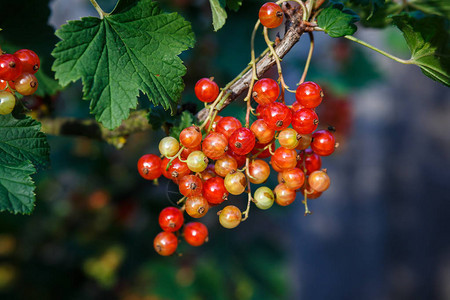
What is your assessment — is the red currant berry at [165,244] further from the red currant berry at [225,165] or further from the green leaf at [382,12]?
the green leaf at [382,12]

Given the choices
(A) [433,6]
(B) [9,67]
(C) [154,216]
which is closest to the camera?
(B) [9,67]

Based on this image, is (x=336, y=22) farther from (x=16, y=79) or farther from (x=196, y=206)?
(x=16, y=79)

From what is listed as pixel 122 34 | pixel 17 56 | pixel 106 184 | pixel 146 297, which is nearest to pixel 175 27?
pixel 122 34

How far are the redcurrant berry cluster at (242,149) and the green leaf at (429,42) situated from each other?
145 millimetres

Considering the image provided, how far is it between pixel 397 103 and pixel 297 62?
6.56 ft

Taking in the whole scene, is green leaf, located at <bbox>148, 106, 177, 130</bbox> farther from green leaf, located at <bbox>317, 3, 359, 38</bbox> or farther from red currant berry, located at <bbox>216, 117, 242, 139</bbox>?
green leaf, located at <bbox>317, 3, 359, 38</bbox>

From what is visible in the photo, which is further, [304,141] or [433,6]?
[433,6]

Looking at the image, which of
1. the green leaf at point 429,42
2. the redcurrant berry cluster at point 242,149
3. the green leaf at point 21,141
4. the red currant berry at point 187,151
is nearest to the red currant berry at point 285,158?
the redcurrant berry cluster at point 242,149

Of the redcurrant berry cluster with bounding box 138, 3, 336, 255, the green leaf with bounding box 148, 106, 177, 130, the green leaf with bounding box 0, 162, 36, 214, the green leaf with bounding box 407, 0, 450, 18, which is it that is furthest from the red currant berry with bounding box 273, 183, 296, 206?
the green leaf with bounding box 407, 0, 450, 18

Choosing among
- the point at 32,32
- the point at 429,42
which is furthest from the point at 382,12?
the point at 32,32

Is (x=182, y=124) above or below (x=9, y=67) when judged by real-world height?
below

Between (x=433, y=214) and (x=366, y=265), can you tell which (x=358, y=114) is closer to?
(x=433, y=214)

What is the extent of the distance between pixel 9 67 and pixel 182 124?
0.23 m

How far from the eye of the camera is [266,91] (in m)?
0.49
